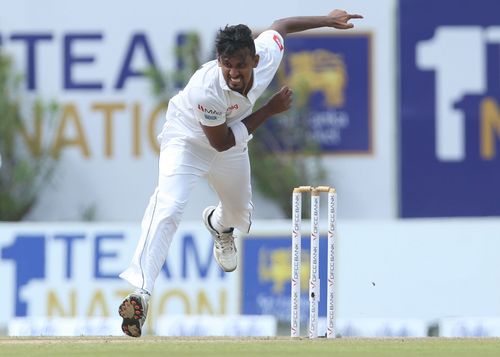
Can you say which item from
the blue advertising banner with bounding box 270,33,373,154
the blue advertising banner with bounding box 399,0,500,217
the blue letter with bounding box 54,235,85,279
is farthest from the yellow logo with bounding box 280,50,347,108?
the blue letter with bounding box 54,235,85,279

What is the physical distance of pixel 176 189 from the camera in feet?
27.1

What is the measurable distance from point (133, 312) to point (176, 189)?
755 millimetres

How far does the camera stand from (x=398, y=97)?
17.1 metres

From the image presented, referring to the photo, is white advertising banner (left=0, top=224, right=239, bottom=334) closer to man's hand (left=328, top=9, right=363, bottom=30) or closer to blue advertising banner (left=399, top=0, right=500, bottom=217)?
man's hand (left=328, top=9, right=363, bottom=30)

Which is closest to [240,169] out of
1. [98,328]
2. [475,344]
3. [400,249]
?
[475,344]

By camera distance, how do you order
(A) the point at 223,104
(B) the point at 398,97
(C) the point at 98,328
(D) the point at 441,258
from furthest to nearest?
(B) the point at 398,97 < (D) the point at 441,258 < (C) the point at 98,328 < (A) the point at 223,104

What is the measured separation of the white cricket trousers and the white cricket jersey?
0.10 metres

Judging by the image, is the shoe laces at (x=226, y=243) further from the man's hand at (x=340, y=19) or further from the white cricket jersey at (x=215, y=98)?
the man's hand at (x=340, y=19)

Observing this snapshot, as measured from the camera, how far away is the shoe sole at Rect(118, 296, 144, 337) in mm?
7789

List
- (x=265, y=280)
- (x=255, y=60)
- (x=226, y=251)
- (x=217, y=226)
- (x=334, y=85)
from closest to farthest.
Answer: (x=255, y=60) < (x=217, y=226) < (x=226, y=251) < (x=265, y=280) < (x=334, y=85)

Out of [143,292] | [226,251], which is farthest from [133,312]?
[226,251]

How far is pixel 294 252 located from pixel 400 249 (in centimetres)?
390

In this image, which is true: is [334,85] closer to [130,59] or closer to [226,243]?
[130,59]

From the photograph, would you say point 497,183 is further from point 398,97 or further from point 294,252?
point 294,252
